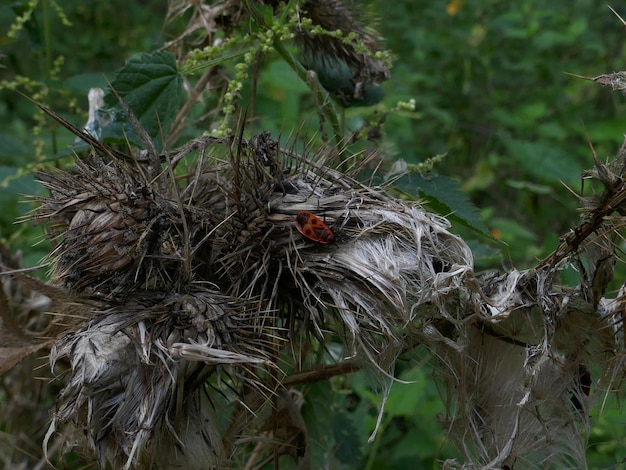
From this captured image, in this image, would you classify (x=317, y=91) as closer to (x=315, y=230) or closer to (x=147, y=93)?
(x=147, y=93)

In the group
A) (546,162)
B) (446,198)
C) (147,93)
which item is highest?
(147,93)

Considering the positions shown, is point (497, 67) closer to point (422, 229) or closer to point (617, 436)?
point (617, 436)

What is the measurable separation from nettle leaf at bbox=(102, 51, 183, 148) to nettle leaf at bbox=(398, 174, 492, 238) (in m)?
0.51

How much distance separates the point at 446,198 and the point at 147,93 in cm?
65

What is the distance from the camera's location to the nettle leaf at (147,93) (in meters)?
1.50

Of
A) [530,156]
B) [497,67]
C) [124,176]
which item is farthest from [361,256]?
[497,67]

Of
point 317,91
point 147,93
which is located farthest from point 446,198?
point 147,93

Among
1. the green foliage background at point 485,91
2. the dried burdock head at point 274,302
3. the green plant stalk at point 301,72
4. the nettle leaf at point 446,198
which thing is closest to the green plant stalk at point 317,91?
the green plant stalk at point 301,72

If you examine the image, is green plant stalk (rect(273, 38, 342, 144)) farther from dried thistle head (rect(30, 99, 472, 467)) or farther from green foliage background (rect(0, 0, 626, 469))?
green foliage background (rect(0, 0, 626, 469))

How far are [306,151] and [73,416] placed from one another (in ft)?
1.94

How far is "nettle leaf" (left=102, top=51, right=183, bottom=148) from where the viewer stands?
4.91 ft

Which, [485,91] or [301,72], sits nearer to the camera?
[301,72]

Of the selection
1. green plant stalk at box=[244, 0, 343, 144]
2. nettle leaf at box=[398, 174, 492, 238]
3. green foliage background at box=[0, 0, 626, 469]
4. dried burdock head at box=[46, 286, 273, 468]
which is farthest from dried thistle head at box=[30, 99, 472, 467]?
green foliage background at box=[0, 0, 626, 469]

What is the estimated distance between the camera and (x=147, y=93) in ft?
4.99
